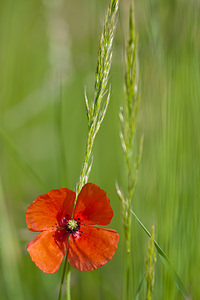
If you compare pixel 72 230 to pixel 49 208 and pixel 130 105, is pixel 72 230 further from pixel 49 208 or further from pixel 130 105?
pixel 130 105

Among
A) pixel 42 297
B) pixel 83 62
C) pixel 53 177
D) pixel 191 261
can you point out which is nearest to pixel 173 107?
pixel 191 261

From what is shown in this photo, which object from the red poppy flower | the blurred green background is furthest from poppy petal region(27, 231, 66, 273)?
the blurred green background

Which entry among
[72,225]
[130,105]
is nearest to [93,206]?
[72,225]

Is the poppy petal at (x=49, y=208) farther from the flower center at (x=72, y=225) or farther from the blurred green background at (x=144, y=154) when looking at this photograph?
the blurred green background at (x=144, y=154)

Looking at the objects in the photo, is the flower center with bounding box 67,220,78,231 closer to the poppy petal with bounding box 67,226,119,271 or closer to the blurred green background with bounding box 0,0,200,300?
the poppy petal with bounding box 67,226,119,271

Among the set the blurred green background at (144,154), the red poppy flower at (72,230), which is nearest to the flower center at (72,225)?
the red poppy flower at (72,230)

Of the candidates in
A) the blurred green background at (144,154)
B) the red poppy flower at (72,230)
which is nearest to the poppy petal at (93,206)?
the red poppy flower at (72,230)

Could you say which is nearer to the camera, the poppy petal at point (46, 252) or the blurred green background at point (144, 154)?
the poppy petal at point (46, 252)

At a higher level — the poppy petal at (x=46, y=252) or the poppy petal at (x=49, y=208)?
the poppy petal at (x=49, y=208)
